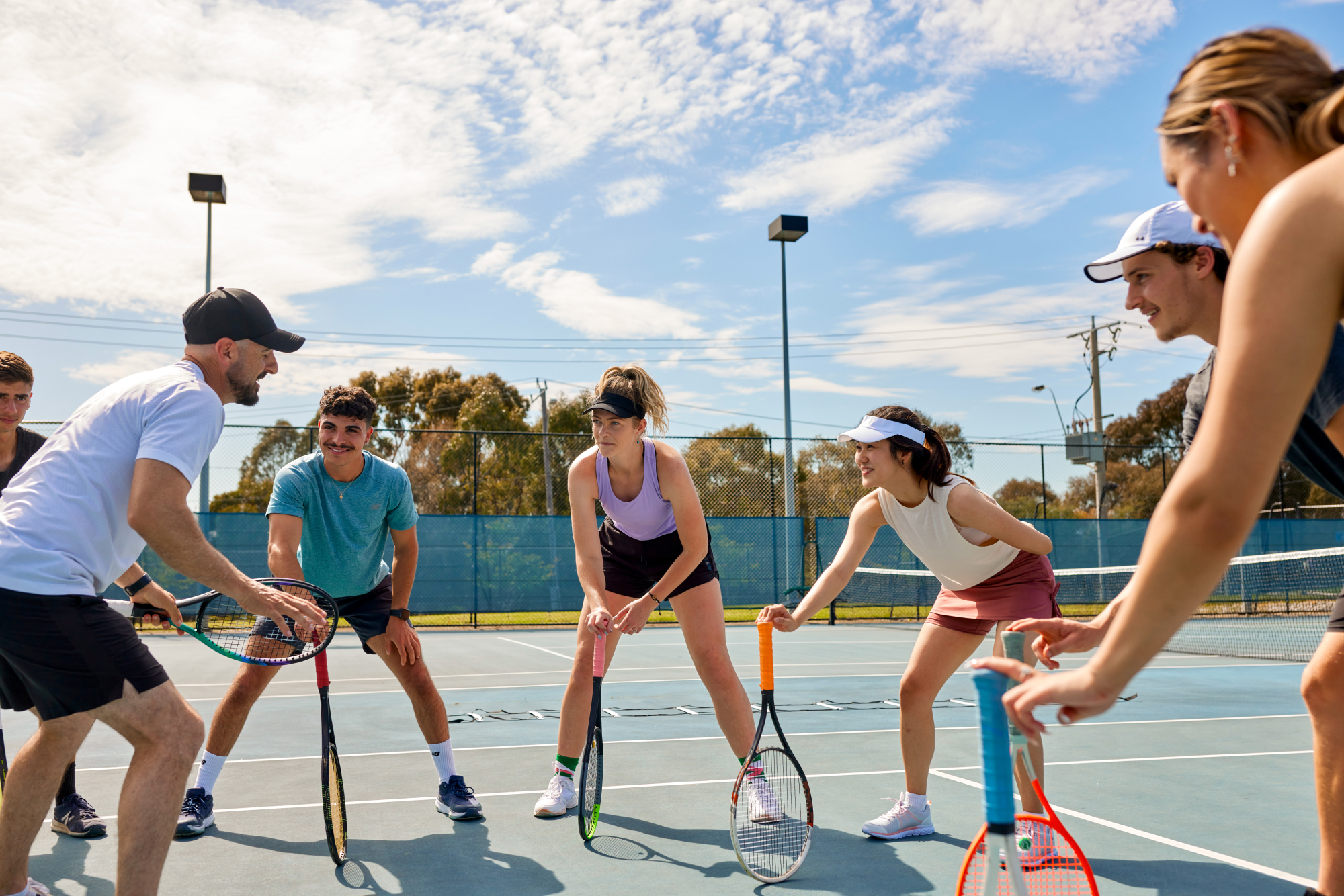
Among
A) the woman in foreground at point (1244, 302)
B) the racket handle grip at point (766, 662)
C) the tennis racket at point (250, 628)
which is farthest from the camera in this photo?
the racket handle grip at point (766, 662)

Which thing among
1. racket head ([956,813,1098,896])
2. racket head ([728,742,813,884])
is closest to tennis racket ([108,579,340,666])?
racket head ([728,742,813,884])

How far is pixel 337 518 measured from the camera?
425 cm

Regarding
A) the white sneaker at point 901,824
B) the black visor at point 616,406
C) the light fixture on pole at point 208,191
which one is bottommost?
the white sneaker at point 901,824

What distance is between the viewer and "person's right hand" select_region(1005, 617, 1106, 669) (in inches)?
78.5

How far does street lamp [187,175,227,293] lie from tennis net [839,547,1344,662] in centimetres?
1306

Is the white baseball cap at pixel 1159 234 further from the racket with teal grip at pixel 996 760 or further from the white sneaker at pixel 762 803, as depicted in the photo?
the white sneaker at pixel 762 803

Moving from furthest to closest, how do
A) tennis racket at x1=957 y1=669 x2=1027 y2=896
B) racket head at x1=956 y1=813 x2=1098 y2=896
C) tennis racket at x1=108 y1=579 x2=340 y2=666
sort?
tennis racket at x1=108 y1=579 x2=340 y2=666 → racket head at x1=956 y1=813 x2=1098 y2=896 → tennis racket at x1=957 y1=669 x2=1027 y2=896

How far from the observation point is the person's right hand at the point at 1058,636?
1995 millimetres

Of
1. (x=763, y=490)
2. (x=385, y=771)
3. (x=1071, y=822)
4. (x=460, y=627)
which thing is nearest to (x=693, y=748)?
(x=385, y=771)

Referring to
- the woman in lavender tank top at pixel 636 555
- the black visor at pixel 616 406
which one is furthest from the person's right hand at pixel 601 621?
the black visor at pixel 616 406

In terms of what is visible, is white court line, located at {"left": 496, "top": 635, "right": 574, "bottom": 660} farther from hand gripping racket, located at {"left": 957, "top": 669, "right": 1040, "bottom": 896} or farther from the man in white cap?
hand gripping racket, located at {"left": 957, "top": 669, "right": 1040, "bottom": 896}

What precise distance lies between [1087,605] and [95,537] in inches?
735

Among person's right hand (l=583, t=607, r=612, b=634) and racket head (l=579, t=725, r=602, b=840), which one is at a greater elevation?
person's right hand (l=583, t=607, r=612, b=634)

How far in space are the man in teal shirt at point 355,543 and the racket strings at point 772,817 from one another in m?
1.41
